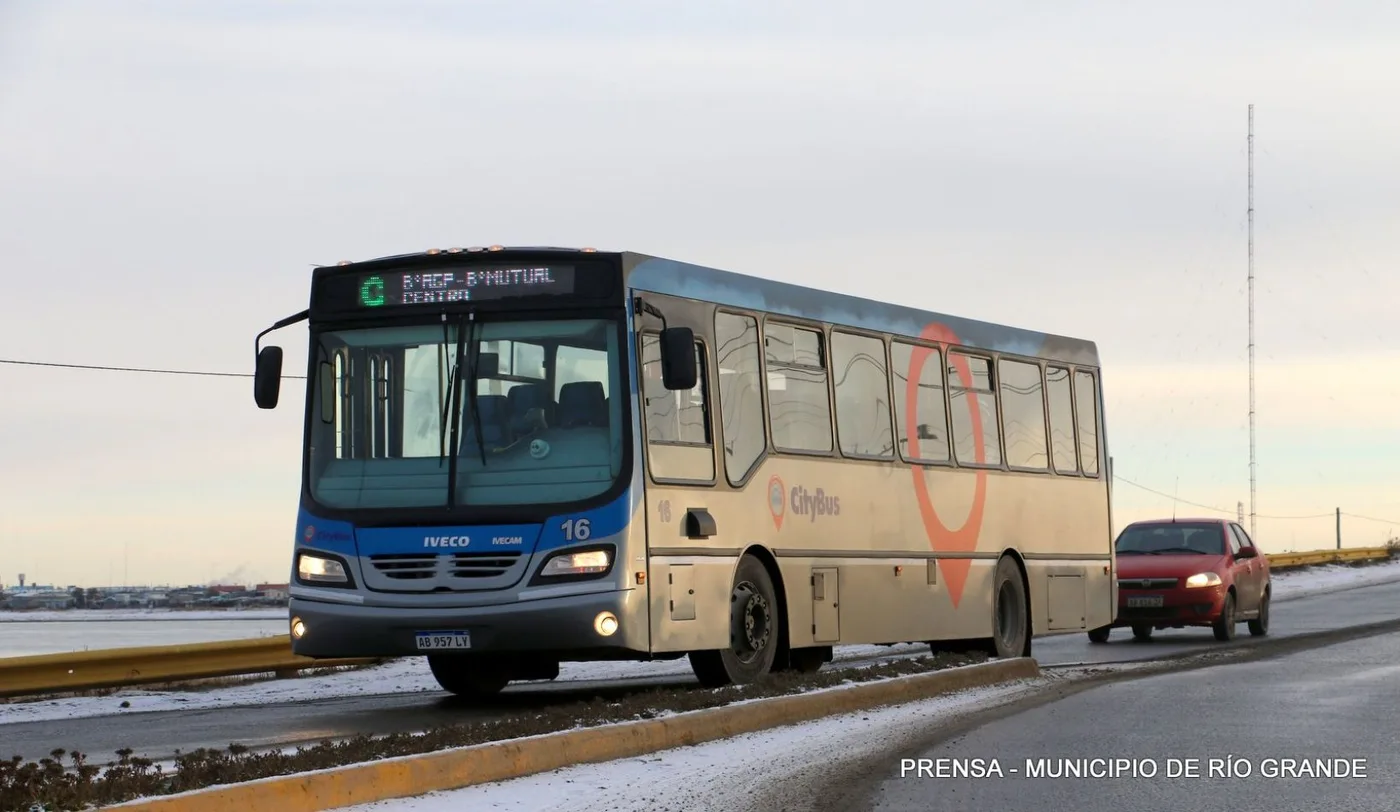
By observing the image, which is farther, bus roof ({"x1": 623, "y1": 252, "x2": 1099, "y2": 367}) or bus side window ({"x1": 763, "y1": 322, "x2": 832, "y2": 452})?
bus side window ({"x1": 763, "y1": 322, "x2": 832, "y2": 452})

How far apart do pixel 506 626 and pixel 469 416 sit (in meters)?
1.58

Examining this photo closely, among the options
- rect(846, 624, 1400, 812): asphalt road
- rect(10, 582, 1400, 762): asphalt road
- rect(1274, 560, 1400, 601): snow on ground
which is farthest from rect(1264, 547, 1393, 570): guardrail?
rect(846, 624, 1400, 812): asphalt road

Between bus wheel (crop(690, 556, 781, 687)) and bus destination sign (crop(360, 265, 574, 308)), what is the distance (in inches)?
106

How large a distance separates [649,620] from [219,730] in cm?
299

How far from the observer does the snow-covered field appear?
1638 cm

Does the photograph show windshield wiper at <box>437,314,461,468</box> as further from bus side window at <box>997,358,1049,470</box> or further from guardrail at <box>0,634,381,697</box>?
bus side window at <box>997,358,1049,470</box>

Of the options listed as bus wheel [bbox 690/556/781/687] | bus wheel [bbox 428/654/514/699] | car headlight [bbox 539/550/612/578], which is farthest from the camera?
bus wheel [bbox 428/654/514/699]

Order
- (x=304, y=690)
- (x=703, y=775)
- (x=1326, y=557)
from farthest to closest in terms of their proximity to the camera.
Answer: (x=1326, y=557)
(x=304, y=690)
(x=703, y=775)

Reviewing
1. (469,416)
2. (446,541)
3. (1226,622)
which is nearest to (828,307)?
(469,416)

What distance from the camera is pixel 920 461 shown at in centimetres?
1856

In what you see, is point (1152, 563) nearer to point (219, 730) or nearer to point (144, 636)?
point (219, 730)

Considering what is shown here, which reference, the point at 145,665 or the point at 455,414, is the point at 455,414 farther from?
the point at 145,665

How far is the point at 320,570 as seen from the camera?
14477 mm

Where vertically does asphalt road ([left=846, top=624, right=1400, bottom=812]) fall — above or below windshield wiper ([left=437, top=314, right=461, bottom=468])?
below
